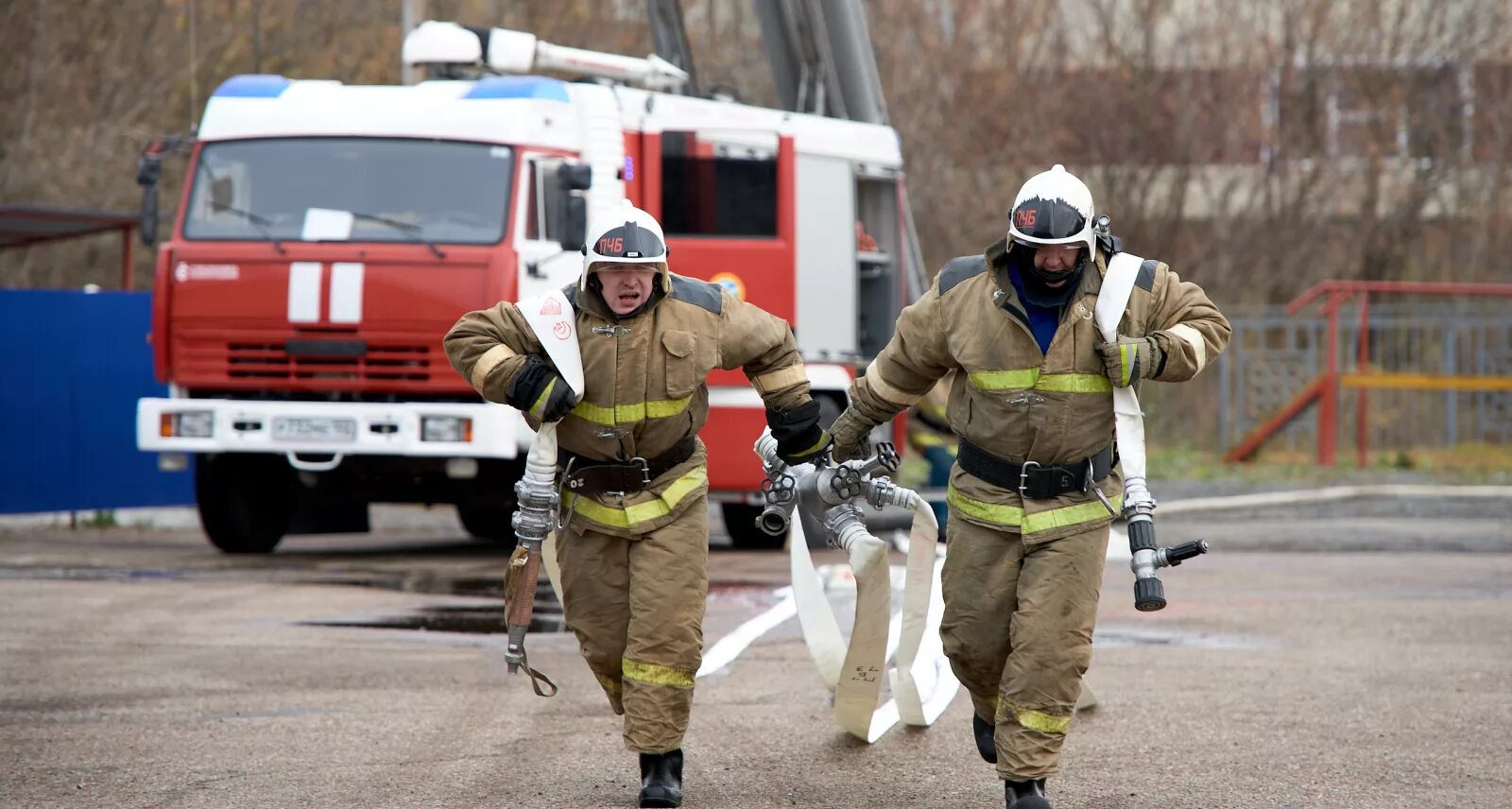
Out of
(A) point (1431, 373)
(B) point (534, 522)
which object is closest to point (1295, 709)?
(B) point (534, 522)

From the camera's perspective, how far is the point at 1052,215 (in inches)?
233

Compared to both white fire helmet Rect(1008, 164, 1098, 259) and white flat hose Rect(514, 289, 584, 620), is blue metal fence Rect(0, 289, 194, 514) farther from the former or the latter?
white fire helmet Rect(1008, 164, 1098, 259)

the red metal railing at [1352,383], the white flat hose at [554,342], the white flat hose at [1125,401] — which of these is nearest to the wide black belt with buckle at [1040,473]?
the white flat hose at [1125,401]

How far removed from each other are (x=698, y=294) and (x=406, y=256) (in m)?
6.94

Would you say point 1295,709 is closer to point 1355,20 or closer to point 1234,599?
point 1234,599

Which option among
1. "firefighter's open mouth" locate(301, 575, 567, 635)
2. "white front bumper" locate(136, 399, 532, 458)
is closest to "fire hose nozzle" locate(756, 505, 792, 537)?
"firefighter's open mouth" locate(301, 575, 567, 635)

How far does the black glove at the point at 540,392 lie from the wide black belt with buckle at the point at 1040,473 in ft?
3.92

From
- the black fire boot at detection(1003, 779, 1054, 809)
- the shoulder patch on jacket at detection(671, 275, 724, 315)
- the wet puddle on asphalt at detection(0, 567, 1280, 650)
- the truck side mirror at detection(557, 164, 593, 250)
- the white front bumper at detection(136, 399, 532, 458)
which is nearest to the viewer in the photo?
the black fire boot at detection(1003, 779, 1054, 809)

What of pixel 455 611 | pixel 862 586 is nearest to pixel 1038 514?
pixel 862 586

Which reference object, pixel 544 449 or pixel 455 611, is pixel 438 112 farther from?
pixel 544 449

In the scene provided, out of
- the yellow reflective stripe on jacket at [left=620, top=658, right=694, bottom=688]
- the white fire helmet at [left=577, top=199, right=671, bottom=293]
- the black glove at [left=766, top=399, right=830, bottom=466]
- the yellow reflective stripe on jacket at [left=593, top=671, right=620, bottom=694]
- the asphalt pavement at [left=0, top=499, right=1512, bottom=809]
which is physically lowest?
the asphalt pavement at [left=0, top=499, right=1512, bottom=809]

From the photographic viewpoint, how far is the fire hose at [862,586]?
6777 mm

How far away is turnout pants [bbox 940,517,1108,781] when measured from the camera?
587cm

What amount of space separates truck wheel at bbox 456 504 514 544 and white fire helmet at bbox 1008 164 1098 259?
10.0 m
